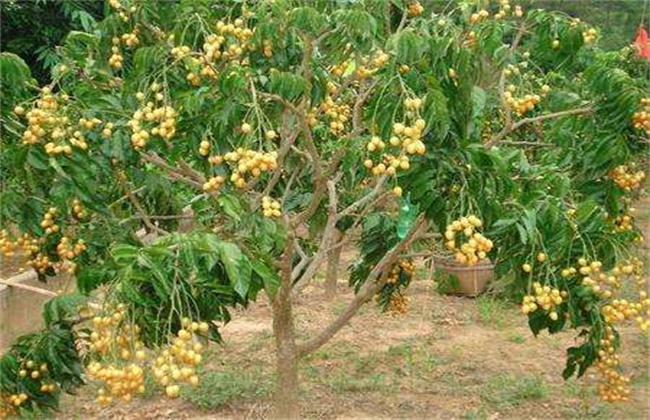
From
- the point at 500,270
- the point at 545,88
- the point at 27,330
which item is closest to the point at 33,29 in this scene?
the point at 27,330

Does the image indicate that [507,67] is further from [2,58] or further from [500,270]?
[2,58]

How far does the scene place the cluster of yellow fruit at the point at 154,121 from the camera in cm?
A: 231

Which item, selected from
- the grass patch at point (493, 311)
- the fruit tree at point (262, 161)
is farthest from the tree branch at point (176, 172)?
the grass patch at point (493, 311)

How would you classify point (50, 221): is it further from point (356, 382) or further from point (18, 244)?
point (356, 382)

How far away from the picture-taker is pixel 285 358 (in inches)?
132

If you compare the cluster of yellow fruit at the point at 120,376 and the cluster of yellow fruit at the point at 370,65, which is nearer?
the cluster of yellow fruit at the point at 120,376

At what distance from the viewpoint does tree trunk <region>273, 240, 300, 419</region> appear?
3238mm

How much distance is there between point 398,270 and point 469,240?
1.79 m

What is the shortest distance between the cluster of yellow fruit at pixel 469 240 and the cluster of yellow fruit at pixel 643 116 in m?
0.85

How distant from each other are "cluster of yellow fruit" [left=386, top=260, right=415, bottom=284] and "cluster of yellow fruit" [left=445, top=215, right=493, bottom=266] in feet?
5.45

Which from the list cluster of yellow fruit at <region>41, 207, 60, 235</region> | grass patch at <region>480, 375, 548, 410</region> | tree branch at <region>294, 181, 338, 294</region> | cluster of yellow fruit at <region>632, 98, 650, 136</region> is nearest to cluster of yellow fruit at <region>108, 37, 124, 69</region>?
cluster of yellow fruit at <region>41, 207, 60, 235</region>

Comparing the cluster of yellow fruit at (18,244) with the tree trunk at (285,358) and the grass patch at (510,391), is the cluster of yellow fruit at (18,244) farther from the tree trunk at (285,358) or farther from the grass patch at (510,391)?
the grass patch at (510,391)

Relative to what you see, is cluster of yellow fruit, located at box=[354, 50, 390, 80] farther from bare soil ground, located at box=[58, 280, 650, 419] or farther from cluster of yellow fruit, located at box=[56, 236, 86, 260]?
bare soil ground, located at box=[58, 280, 650, 419]

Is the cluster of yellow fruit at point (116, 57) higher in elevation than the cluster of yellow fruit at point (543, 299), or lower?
higher
